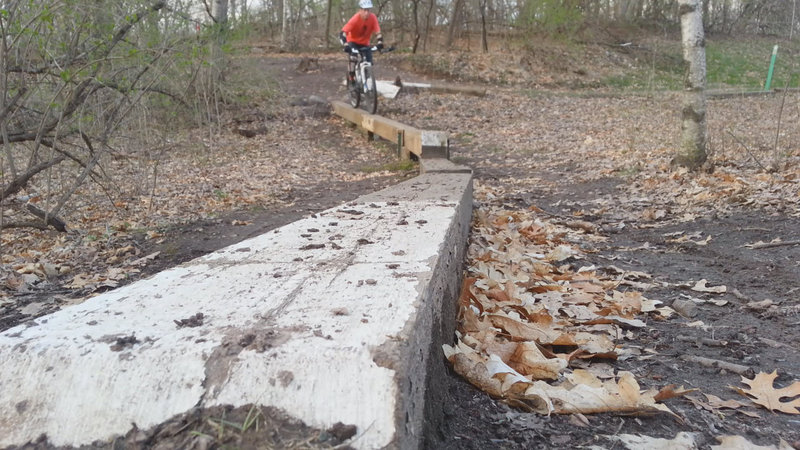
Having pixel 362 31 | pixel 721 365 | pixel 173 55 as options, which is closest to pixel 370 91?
pixel 362 31

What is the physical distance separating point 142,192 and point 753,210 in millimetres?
5877

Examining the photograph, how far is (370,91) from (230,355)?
9820 millimetres

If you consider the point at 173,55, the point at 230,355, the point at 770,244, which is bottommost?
the point at 770,244

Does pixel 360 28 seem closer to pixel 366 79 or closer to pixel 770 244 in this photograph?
pixel 366 79

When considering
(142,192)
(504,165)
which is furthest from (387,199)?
(504,165)

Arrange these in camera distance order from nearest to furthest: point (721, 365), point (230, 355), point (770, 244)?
1. point (230, 355)
2. point (721, 365)
3. point (770, 244)

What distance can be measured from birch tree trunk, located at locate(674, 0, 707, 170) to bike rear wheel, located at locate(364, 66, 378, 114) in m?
5.62

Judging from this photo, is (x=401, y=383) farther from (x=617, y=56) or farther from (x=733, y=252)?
(x=617, y=56)

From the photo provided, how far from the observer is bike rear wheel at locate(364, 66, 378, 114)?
10727 millimetres

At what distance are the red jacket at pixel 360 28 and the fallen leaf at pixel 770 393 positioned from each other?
952 cm

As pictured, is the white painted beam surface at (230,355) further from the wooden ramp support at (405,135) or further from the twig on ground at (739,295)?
the wooden ramp support at (405,135)

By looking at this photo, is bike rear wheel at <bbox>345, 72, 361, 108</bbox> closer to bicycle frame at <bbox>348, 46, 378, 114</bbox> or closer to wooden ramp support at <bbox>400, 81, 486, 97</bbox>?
bicycle frame at <bbox>348, 46, 378, 114</bbox>

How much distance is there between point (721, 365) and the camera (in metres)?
2.25

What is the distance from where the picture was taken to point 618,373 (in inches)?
85.6
